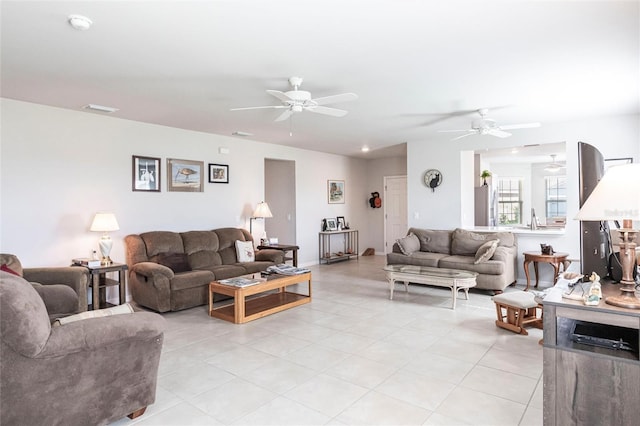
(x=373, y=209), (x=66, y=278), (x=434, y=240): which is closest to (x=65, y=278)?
(x=66, y=278)

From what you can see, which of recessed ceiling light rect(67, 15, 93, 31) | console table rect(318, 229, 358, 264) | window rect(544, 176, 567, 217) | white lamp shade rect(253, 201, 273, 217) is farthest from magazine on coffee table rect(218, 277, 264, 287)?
window rect(544, 176, 567, 217)

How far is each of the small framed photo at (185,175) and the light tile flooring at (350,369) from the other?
2057 millimetres

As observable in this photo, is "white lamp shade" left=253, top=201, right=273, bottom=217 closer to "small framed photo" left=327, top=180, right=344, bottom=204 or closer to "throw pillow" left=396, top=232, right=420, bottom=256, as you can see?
"throw pillow" left=396, top=232, right=420, bottom=256

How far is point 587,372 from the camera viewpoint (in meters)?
1.79

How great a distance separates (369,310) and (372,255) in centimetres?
506

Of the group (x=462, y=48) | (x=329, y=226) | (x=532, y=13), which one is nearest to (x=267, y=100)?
(x=462, y=48)

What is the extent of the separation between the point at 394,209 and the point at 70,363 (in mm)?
8243

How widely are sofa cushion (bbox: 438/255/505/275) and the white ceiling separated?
2.06 meters

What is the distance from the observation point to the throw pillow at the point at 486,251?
5.39m

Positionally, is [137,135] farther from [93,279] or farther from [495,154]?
[495,154]

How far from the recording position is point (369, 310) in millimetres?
4641

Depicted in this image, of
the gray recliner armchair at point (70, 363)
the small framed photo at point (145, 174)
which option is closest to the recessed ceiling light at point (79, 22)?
the gray recliner armchair at point (70, 363)

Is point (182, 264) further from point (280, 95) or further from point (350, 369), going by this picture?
point (350, 369)

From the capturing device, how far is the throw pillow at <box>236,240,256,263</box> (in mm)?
5848
